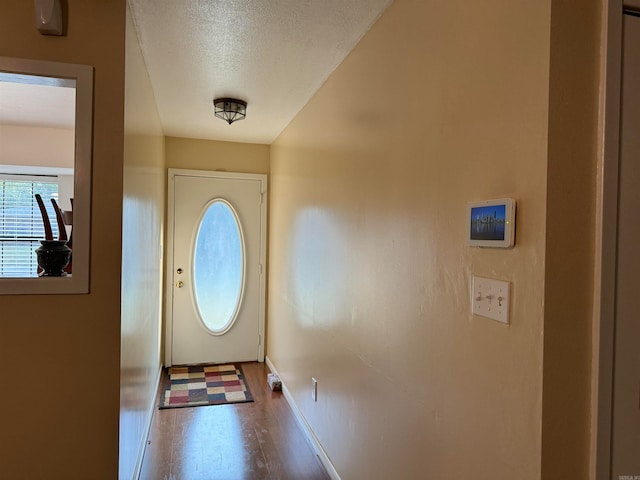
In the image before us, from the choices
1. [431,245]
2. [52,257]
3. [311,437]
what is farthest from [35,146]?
[431,245]

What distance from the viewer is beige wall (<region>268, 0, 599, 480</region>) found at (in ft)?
3.33

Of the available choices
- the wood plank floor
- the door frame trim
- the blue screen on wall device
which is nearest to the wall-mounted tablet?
the blue screen on wall device

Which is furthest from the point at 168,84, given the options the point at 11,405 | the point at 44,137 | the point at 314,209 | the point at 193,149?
the point at 44,137

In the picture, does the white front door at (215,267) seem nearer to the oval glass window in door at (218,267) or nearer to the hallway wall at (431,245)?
the oval glass window in door at (218,267)

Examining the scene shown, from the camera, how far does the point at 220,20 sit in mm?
1960

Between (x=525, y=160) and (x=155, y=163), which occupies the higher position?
(x=155, y=163)

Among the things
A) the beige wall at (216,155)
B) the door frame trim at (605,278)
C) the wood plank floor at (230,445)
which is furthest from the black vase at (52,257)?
the beige wall at (216,155)

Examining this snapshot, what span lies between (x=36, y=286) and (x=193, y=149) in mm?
2843

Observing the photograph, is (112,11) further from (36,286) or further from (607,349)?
(607,349)

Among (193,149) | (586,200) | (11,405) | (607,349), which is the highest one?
(193,149)

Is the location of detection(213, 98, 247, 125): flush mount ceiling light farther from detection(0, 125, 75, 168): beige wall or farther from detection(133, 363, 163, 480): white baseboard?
detection(133, 363, 163, 480): white baseboard

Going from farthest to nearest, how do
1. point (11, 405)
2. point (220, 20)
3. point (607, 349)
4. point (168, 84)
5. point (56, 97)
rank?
1. point (56, 97)
2. point (168, 84)
3. point (220, 20)
4. point (11, 405)
5. point (607, 349)

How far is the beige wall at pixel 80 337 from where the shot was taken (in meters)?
1.76

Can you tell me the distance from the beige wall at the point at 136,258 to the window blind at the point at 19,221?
8.25 feet
